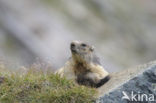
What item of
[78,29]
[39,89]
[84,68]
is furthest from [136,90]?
[78,29]

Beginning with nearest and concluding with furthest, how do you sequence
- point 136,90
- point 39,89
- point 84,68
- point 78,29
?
point 136,90, point 39,89, point 84,68, point 78,29

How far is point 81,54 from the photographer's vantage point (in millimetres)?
16312

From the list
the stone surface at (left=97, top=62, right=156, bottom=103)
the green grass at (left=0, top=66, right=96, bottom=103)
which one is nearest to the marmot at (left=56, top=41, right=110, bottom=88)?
the green grass at (left=0, top=66, right=96, bottom=103)

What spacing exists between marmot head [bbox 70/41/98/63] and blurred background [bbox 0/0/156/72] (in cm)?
231

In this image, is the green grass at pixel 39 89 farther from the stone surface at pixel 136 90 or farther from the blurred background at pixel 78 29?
the blurred background at pixel 78 29

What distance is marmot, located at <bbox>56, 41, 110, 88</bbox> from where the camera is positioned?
622 inches

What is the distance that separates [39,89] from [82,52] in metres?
2.42

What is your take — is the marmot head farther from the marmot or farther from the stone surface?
the stone surface

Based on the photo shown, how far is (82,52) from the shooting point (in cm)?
1636

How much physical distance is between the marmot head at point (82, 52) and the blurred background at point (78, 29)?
2306 mm

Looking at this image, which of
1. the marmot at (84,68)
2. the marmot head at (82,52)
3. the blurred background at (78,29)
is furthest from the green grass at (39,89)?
the blurred background at (78,29)

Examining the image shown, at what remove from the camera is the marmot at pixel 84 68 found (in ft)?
51.8

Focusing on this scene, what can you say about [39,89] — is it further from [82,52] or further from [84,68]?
[82,52]

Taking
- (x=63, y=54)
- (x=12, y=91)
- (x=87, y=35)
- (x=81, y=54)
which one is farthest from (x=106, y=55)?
(x=12, y=91)
